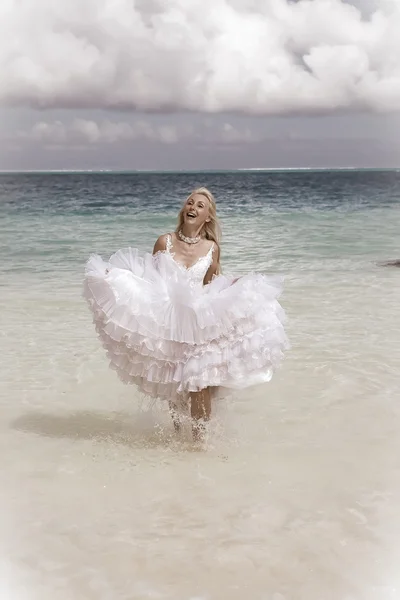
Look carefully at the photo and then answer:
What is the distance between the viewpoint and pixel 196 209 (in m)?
3.96

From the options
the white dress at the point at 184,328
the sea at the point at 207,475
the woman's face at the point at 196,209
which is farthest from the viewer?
the woman's face at the point at 196,209

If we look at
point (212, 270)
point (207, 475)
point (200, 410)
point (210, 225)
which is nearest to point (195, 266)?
point (212, 270)

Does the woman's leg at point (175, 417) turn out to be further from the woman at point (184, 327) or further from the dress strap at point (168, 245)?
the dress strap at point (168, 245)

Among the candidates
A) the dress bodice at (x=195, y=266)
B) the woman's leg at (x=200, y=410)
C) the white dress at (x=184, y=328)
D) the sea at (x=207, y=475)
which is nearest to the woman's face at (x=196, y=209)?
the dress bodice at (x=195, y=266)

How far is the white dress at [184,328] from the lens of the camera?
11.9ft

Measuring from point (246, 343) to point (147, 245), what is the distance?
11.8 metres

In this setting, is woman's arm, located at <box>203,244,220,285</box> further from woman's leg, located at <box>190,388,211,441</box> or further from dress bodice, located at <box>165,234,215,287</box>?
woman's leg, located at <box>190,388,211,441</box>

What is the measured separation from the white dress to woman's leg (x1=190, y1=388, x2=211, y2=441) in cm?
7

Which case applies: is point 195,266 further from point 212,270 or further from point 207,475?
point 207,475

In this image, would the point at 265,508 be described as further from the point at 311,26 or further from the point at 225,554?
the point at 311,26

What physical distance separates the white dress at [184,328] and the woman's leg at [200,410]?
70 millimetres

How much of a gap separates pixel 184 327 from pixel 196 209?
0.71m

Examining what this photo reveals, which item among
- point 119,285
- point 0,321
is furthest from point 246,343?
point 0,321

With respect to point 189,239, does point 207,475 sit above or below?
below
